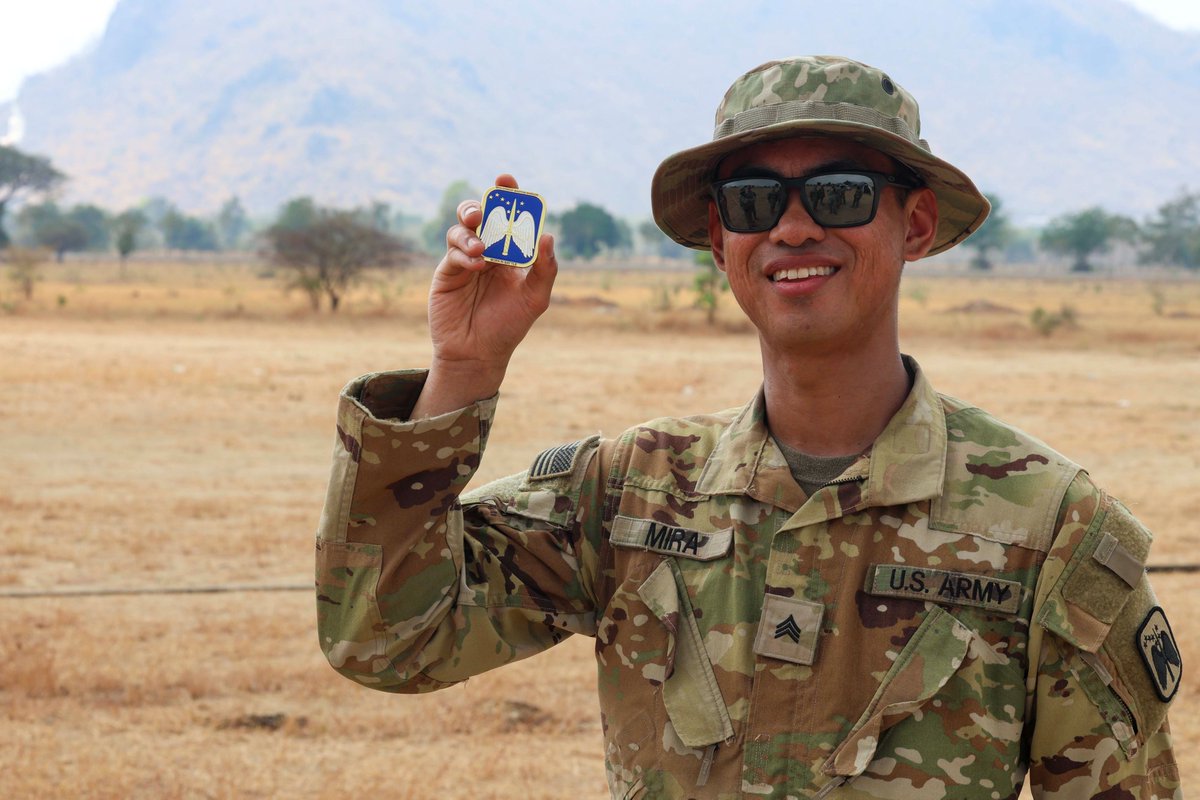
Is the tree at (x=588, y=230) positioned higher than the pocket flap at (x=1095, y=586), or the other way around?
the tree at (x=588, y=230)

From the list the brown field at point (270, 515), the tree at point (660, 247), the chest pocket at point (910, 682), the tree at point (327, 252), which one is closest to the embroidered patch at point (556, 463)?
the chest pocket at point (910, 682)

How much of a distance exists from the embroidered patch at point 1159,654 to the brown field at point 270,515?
3016mm

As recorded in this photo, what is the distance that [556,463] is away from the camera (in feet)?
6.49

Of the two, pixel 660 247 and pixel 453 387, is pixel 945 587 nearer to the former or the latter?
pixel 453 387

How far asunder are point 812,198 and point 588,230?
90.3 metres

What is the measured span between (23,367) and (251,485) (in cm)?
840

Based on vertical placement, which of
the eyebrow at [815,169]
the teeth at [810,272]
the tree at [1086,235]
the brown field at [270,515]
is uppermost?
the tree at [1086,235]

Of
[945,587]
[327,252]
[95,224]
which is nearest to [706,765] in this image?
[945,587]

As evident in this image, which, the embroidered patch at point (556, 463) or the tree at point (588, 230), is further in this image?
the tree at point (588, 230)

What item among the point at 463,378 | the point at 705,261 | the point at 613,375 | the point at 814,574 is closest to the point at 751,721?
the point at 814,574

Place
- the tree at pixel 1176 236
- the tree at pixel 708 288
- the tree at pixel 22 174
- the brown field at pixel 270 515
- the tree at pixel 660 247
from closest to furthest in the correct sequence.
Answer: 1. the brown field at pixel 270 515
2. the tree at pixel 708 288
3. the tree at pixel 1176 236
4. the tree at pixel 22 174
5. the tree at pixel 660 247

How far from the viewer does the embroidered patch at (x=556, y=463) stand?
196 cm

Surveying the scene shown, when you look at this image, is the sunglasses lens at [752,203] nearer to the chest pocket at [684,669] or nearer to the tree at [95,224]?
the chest pocket at [684,669]

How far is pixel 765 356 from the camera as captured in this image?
6.32ft
